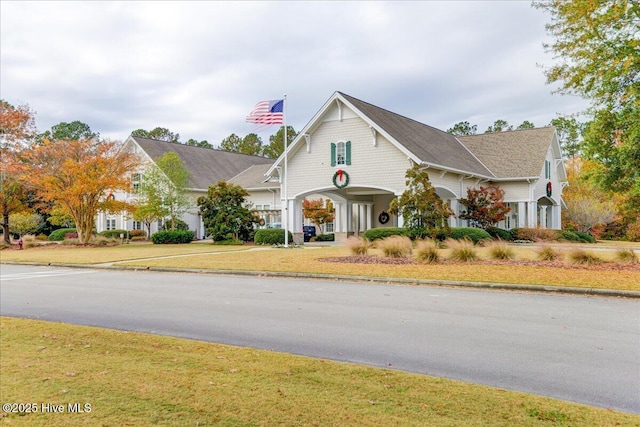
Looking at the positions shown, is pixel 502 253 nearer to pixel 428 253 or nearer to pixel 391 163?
pixel 428 253

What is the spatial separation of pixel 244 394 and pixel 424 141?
28432 millimetres

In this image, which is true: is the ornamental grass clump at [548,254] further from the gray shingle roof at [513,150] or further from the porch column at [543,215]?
the porch column at [543,215]

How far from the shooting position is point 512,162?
117 ft

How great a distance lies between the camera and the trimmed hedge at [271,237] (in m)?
31.8

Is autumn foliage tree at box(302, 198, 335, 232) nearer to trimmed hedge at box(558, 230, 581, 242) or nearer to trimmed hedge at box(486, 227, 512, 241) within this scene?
trimmed hedge at box(486, 227, 512, 241)

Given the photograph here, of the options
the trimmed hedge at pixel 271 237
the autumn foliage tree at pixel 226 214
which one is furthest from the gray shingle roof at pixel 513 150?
the autumn foliage tree at pixel 226 214

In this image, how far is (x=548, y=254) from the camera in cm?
1734

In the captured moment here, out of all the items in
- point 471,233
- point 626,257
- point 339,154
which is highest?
point 339,154

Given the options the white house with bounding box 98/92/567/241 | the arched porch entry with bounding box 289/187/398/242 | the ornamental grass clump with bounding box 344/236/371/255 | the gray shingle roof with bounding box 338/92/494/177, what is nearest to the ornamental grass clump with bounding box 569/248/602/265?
the ornamental grass clump with bounding box 344/236/371/255

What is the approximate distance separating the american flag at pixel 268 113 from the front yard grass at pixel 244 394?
2089 centimetres

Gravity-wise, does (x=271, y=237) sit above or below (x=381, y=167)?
below

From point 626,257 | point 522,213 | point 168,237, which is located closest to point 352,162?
point 522,213

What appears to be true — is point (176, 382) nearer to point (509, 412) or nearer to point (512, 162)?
point (509, 412)

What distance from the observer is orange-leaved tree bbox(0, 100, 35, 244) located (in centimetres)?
3641
